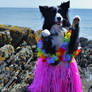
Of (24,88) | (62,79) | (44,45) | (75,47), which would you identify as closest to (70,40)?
(75,47)

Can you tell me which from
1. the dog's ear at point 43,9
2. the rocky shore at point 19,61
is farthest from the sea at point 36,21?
the rocky shore at point 19,61

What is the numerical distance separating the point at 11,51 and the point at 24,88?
1.06 m

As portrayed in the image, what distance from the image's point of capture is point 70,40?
276 cm

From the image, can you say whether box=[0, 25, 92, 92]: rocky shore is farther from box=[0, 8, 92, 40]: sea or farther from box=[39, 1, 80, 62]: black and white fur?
box=[39, 1, 80, 62]: black and white fur

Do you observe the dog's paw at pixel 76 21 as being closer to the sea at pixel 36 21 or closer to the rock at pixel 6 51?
the sea at pixel 36 21

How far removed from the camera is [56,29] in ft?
9.35

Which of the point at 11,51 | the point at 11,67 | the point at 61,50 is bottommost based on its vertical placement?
the point at 11,67

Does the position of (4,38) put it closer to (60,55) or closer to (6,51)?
(6,51)

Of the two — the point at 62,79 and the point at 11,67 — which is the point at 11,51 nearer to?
the point at 11,67

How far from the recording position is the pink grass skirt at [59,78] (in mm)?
2965

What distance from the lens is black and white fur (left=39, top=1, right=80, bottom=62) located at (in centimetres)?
273

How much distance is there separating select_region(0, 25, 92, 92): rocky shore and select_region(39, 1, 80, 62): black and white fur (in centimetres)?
96

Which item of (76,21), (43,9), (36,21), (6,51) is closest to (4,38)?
(6,51)

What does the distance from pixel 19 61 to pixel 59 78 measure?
1.47m
